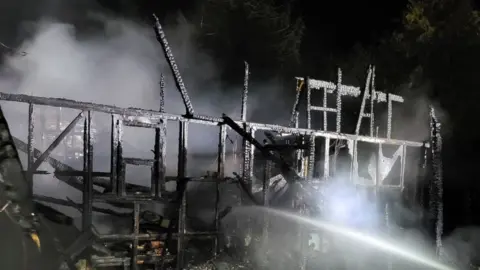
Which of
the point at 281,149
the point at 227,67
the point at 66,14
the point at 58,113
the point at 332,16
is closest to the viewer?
the point at 281,149

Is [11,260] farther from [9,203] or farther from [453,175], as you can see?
[453,175]

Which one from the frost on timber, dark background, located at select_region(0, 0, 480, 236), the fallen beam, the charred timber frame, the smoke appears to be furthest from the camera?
dark background, located at select_region(0, 0, 480, 236)

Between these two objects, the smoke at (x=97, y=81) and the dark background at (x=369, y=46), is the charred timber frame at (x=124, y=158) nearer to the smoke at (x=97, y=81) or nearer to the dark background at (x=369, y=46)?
the smoke at (x=97, y=81)

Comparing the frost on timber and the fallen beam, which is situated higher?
the fallen beam

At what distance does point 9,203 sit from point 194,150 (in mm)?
12534

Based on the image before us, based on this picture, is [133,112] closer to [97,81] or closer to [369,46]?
[97,81]

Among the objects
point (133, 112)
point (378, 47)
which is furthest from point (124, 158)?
point (378, 47)

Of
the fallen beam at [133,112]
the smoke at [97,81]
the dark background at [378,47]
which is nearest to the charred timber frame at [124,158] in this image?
the fallen beam at [133,112]

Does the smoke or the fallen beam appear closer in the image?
the fallen beam

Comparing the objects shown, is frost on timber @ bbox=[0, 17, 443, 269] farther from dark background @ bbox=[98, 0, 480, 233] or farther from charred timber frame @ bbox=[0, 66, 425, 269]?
dark background @ bbox=[98, 0, 480, 233]

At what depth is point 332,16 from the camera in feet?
93.7

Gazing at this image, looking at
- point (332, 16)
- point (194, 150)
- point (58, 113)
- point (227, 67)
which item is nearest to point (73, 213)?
point (58, 113)

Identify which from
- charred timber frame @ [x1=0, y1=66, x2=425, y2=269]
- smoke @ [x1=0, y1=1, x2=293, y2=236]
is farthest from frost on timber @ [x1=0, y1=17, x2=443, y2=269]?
smoke @ [x1=0, y1=1, x2=293, y2=236]

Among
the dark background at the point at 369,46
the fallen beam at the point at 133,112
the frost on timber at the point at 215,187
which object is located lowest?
the frost on timber at the point at 215,187
